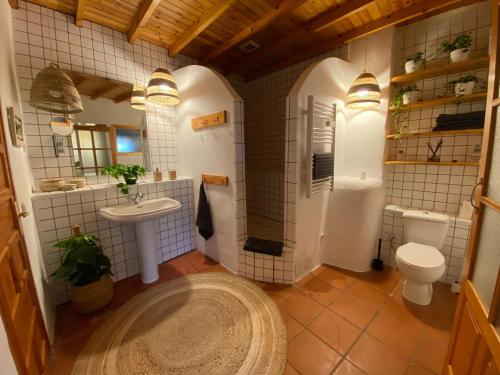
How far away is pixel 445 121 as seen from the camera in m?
1.91

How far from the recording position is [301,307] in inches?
70.2

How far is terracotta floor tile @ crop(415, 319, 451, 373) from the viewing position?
1.31 metres

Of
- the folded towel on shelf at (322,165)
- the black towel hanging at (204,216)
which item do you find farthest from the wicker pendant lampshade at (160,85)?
the folded towel on shelf at (322,165)

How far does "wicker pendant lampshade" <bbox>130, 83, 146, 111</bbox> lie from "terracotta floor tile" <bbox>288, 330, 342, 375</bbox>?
2.63 m

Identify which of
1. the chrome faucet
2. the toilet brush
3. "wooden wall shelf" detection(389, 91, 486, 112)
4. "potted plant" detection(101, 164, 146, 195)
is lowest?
the toilet brush

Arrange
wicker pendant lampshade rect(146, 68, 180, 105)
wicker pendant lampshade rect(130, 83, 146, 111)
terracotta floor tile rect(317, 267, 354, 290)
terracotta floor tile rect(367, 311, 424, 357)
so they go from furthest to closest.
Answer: wicker pendant lampshade rect(130, 83, 146, 111), terracotta floor tile rect(317, 267, 354, 290), wicker pendant lampshade rect(146, 68, 180, 105), terracotta floor tile rect(367, 311, 424, 357)

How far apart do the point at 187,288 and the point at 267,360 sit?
1.03m

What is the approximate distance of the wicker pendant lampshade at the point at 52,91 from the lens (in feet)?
5.06

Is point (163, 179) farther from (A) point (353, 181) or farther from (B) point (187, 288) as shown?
(A) point (353, 181)

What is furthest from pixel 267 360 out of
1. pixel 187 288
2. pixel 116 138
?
pixel 116 138

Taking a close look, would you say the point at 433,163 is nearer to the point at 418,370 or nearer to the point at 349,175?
the point at 349,175

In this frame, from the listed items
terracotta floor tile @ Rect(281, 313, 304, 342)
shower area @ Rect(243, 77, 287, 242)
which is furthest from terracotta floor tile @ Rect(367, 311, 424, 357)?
shower area @ Rect(243, 77, 287, 242)

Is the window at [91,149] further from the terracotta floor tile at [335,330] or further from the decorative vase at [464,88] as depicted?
the decorative vase at [464,88]

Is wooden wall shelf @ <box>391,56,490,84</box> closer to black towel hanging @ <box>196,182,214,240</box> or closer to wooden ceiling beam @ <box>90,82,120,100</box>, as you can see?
black towel hanging @ <box>196,182,214,240</box>
